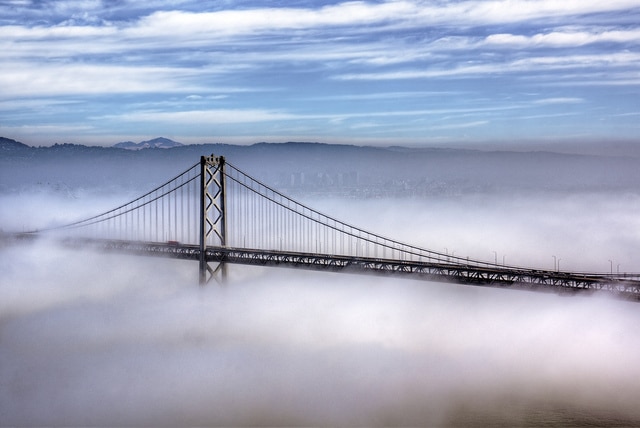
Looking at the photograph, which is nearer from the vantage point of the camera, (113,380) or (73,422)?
(73,422)

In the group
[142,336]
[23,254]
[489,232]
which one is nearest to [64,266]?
[23,254]

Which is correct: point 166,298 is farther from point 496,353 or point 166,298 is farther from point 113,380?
point 496,353

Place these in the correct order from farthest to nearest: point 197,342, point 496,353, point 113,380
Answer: point 197,342 < point 496,353 < point 113,380

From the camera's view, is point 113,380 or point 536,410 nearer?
point 536,410

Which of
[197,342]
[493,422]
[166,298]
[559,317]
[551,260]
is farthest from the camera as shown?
[551,260]

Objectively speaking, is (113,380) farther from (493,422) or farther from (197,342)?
(493,422)

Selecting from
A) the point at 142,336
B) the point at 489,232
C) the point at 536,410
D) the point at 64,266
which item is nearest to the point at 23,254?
the point at 64,266

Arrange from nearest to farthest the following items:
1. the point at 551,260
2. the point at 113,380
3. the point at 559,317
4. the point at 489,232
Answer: the point at 113,380 → the point at 559,317 → the point at 551,260 → the point at 489,232
